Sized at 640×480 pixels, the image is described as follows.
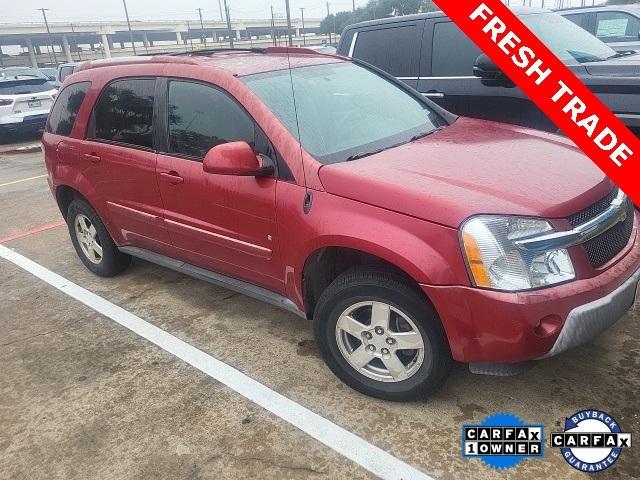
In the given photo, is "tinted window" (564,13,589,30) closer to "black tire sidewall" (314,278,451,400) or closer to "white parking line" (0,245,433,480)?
"black tire sidewall" (314,278,451,400)

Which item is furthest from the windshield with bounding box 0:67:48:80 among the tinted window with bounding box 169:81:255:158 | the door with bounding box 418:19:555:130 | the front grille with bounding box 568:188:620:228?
the front grille with bounding box 568:188:620:228

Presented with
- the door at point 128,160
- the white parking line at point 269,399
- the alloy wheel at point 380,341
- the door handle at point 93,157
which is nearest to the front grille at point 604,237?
the alloy wheel at point 380,341

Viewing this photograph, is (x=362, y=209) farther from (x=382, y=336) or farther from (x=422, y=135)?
(x=422, y=135)

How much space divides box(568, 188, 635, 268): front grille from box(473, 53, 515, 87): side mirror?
2129 mm

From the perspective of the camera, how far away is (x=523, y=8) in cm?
523

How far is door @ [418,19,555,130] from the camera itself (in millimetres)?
4809

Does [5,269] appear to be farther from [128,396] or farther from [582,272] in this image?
[582,272]

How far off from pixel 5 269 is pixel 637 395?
4.96 metres

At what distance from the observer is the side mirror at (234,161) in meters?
2.64

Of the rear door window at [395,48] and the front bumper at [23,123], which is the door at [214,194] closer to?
the rear door window at [395,48]

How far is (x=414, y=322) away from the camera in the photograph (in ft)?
7.94

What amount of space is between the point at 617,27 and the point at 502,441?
807cm

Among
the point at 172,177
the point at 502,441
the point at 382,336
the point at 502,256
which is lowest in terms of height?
the point at 502,441

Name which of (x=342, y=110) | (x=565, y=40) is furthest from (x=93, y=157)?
(x=565, y=40)
